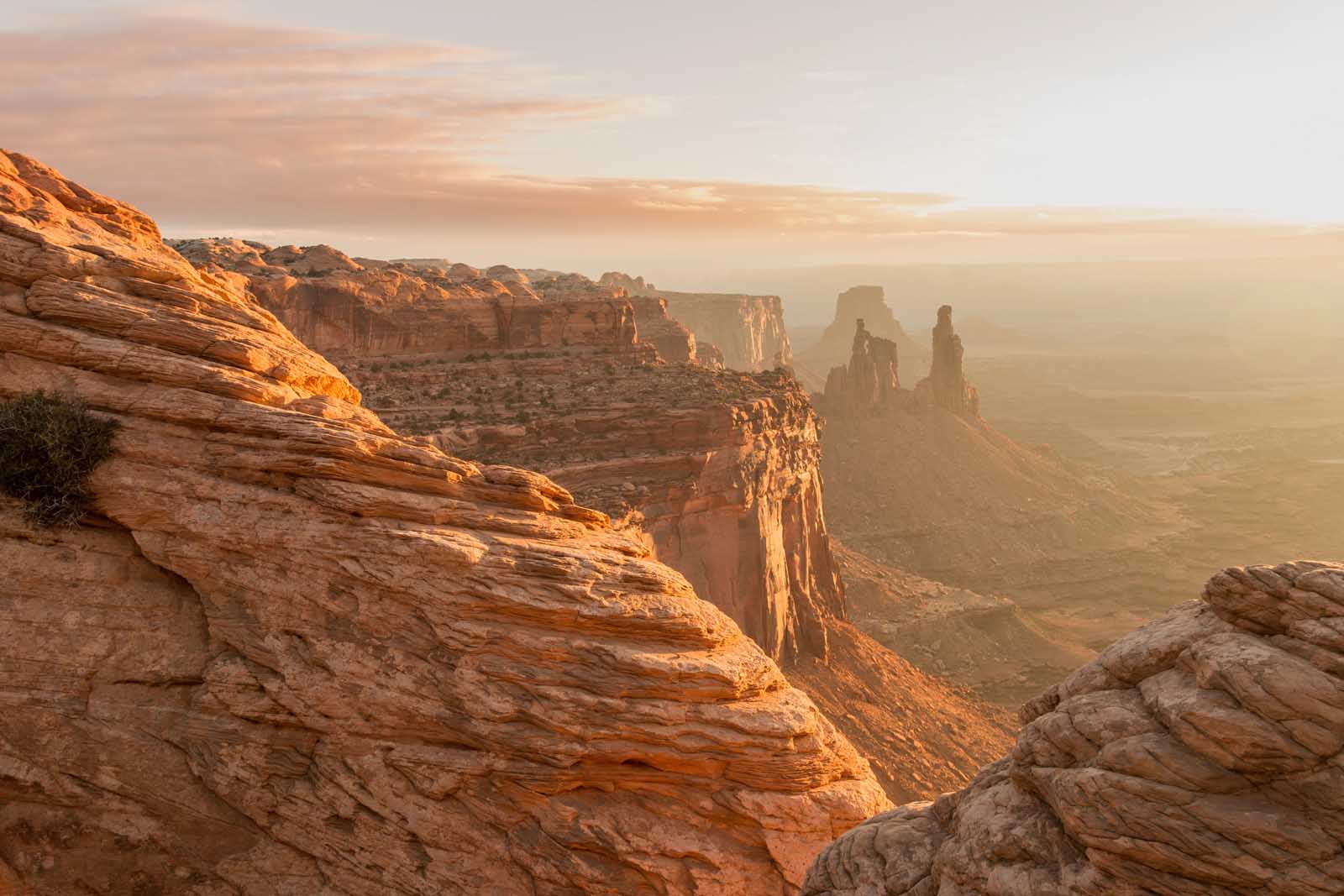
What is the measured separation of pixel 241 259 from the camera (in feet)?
173

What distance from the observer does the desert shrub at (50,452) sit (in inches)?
650

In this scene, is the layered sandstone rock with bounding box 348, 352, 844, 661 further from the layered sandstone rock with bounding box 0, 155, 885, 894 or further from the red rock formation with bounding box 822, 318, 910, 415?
the red rock formation with bounding box 822, 318, 910, 415

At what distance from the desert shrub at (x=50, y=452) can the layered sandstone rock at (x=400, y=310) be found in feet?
90.5

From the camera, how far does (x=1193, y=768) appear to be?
1070cm

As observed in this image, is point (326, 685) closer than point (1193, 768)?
No

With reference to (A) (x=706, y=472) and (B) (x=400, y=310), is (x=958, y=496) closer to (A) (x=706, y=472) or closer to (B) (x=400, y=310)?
(A) (x=706, y=472)

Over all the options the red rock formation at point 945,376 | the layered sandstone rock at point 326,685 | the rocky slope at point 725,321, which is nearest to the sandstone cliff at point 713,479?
the layered sandstone rock at point 326,685

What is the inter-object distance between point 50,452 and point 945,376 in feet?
349

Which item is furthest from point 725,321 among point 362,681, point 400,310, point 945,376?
point 362,681

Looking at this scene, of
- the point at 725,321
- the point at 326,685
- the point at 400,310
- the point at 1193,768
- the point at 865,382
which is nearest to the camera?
the point at 1193,768

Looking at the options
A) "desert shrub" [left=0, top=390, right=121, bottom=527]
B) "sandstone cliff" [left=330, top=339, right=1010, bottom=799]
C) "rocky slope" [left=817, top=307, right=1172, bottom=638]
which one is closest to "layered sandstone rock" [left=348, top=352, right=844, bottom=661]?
"sandstone cliff" [left=330, top=339, right=1010, bottom=799]

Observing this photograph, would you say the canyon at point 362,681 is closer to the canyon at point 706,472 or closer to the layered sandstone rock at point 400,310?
the canyon at point 706,472

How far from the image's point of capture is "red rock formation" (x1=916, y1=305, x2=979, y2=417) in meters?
111

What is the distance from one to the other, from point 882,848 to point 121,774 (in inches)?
552
